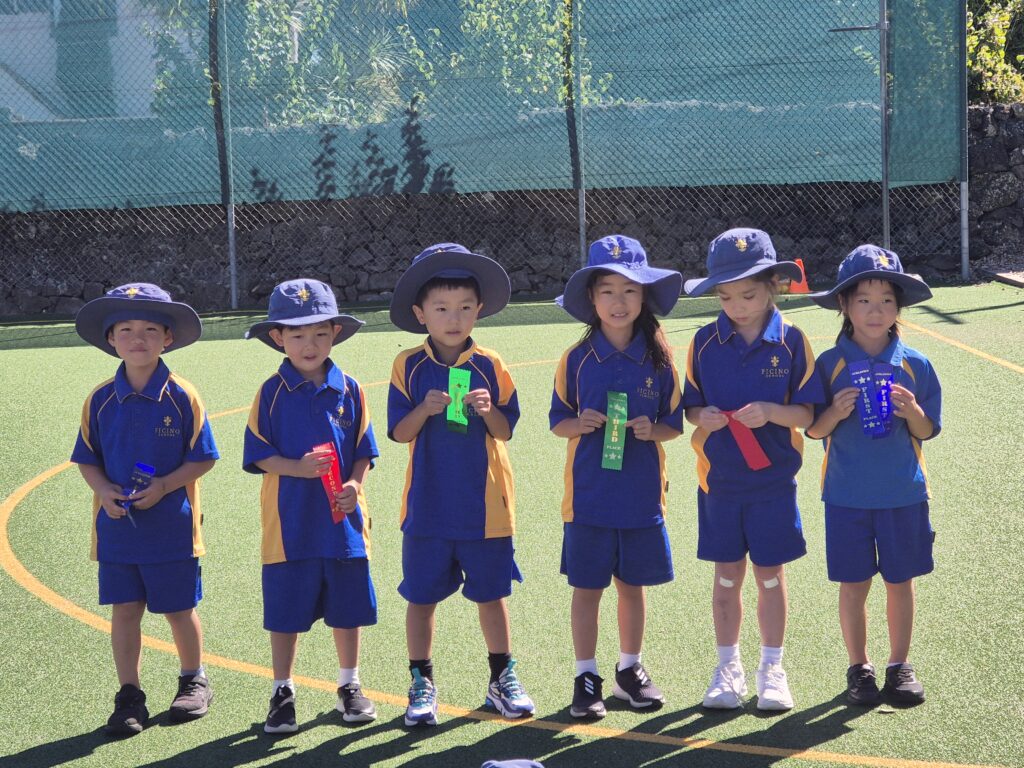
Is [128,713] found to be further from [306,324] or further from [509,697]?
[306,324]

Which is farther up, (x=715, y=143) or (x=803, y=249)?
(x=715, y=143)

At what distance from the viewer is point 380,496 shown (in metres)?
6.80

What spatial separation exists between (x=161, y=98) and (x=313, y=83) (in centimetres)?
164

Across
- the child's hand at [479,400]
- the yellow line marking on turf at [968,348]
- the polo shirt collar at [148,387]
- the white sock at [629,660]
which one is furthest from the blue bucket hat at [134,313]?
the yellow line marking on turf at [968,348]

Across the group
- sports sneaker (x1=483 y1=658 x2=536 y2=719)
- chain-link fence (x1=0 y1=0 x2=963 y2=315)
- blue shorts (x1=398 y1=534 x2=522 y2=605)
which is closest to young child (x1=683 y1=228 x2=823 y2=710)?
sports sneaker (x1=483 y1=658 x2=536 y2=719)

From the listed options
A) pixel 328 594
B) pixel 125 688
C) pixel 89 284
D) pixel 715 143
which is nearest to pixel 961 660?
pixel 328 594

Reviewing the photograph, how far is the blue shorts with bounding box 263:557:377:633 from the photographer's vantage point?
4.12 meters

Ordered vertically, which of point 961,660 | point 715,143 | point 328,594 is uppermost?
point 715,143

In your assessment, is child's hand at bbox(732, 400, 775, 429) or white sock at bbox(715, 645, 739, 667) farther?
white sock at bbox(715, 645, 739, 667)

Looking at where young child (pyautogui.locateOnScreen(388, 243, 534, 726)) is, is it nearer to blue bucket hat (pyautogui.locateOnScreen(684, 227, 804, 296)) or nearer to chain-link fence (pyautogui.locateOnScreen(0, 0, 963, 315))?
blue bucket hat (pyautogui.locateOnScreen(684, 227, 804, 296))

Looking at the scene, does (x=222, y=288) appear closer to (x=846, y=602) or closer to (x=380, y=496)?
(x=380, y=496)

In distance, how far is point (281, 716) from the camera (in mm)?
4043

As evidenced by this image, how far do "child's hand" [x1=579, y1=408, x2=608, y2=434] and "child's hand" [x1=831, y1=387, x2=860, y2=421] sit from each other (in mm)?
752

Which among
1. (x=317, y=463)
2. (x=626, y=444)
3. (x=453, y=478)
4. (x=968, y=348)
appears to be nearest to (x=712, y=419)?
(x=626, y=444)
